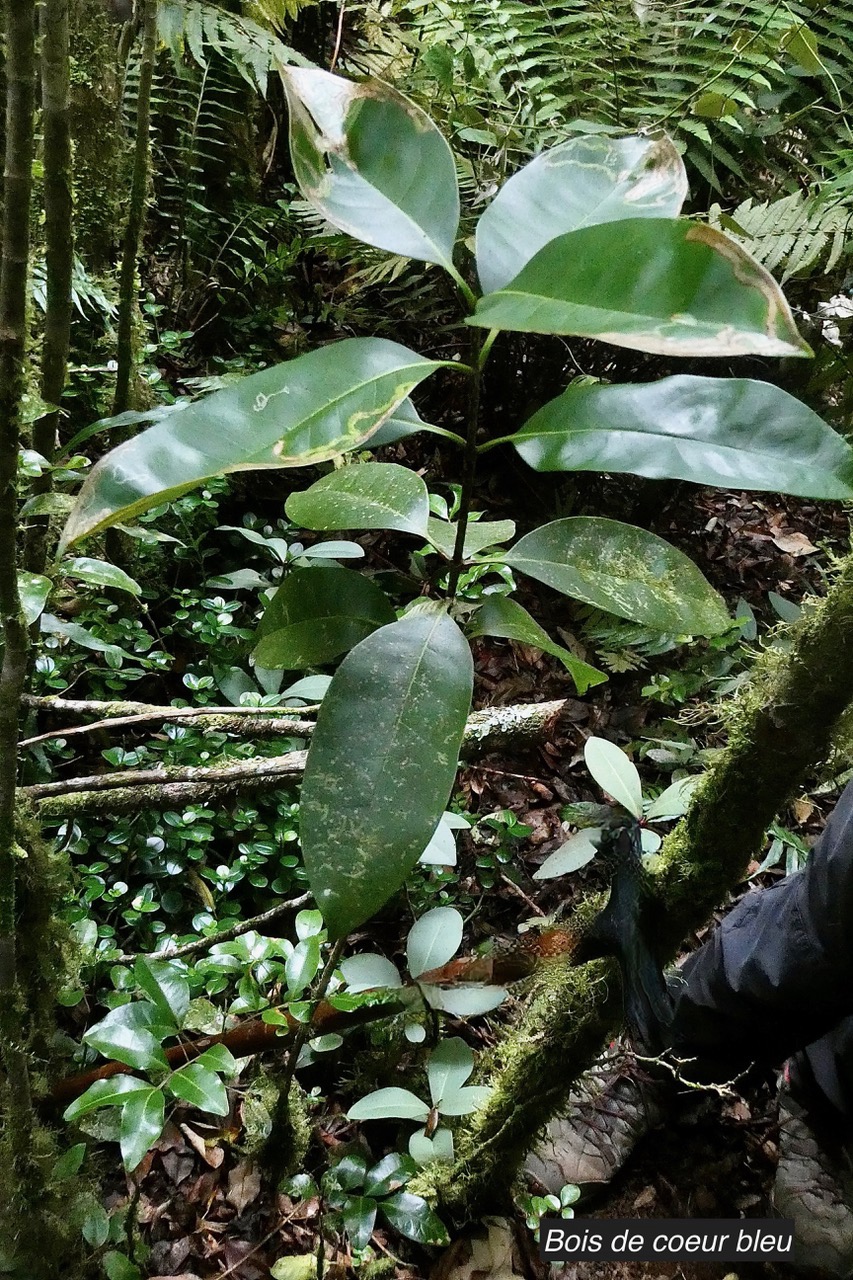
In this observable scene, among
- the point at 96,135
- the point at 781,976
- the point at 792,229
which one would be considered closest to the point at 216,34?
the point at 96,135

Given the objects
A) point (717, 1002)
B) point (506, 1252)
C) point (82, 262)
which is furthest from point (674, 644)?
point (82, 262)

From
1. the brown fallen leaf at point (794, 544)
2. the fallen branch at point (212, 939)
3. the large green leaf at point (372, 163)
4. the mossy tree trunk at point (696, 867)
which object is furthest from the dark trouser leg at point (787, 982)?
the brown fallen leaf at point (794, 544)

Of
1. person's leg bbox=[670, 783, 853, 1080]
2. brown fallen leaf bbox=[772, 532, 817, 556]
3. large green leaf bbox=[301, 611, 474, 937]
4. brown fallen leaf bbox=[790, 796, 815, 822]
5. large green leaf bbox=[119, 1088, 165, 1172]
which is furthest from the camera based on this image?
brown fallen leaf bbox=[772, 532, 817, 556]

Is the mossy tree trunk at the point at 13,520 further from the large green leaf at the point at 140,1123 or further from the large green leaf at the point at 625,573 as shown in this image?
the large green leaf at the point at 625,573

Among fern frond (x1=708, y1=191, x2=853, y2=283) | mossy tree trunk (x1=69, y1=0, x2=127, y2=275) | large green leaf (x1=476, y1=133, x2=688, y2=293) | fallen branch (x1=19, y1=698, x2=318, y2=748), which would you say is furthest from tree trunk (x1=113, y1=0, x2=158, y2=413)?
fern frond (x1=708, y1=191, x2=853, y2=283)

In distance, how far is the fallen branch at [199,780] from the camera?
1.12 meters

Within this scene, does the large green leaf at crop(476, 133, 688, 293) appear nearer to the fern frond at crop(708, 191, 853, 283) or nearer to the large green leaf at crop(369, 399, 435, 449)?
the large green leaf at crop(369, 399, 435, 449)

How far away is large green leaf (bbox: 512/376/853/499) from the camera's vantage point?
0.51 m

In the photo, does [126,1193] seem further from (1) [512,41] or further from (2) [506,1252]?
(1) [512,41]

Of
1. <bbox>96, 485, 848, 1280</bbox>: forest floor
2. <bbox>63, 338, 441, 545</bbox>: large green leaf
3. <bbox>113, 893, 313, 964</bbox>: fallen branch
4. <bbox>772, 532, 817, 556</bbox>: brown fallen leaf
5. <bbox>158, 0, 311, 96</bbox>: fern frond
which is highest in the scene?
<bbox>158, 0, 311, 96</bbox>: fern frond

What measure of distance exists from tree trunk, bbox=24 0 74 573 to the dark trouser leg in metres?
1.21

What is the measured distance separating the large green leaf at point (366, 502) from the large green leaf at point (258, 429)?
0.17 metres

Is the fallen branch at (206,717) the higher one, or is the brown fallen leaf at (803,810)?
the fallen branch at (206,717)

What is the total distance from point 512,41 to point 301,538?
56.8 inches
